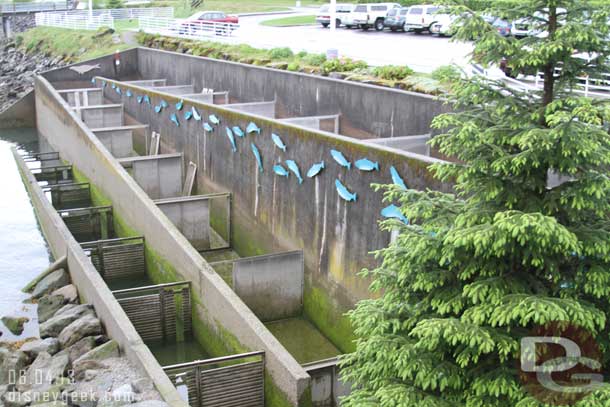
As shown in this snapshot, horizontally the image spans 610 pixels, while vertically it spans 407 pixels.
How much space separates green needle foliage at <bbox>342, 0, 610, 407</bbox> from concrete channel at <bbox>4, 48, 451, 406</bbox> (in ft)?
10.1

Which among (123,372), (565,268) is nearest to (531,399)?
(565,268)

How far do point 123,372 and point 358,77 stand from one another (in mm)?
13979

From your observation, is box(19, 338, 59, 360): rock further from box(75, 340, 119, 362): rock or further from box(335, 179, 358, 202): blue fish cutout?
box(335, 179, 358, 202): blue fish cutout

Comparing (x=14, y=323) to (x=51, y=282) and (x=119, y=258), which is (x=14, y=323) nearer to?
(x=51, y=282)

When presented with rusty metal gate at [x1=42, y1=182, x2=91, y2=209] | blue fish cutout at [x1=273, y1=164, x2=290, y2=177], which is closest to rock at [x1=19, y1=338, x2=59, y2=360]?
blue fish cutout at [x1=273, y1=164, x2=290, y2=177]

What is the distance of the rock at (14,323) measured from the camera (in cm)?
1477

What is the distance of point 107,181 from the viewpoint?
839 inches

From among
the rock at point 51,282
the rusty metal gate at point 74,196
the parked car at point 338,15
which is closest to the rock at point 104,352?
the rock at point 51,282

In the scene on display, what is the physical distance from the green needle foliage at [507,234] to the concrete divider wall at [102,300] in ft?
14.6

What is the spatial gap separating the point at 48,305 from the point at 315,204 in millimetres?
6394

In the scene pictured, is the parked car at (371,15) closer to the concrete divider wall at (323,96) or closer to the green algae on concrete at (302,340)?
the concrete divider wall at (323,96)

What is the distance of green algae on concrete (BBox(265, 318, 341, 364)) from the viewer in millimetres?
13898

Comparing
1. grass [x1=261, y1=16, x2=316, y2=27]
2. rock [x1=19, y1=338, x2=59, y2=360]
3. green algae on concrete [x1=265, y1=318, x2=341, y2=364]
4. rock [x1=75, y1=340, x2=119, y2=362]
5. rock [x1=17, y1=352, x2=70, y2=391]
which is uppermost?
grass [x1=261, y1=16, x2=316, y2=27]

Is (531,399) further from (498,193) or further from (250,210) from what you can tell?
(250,210)
